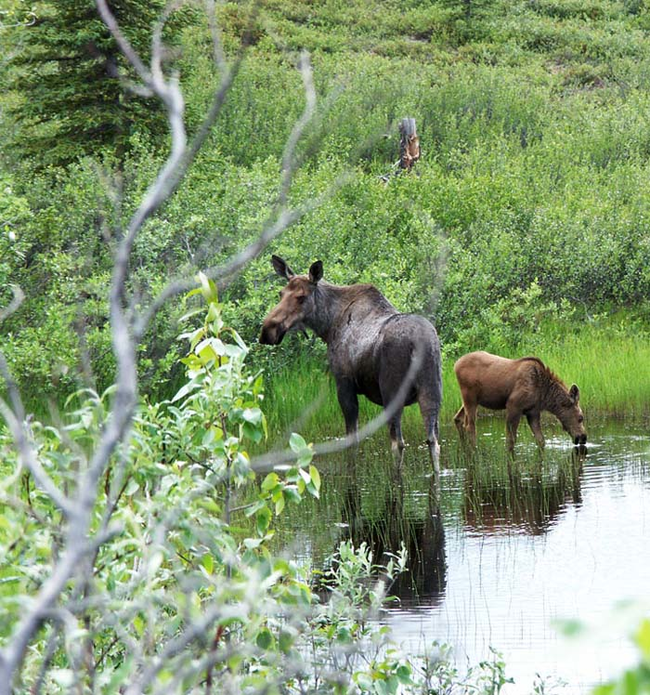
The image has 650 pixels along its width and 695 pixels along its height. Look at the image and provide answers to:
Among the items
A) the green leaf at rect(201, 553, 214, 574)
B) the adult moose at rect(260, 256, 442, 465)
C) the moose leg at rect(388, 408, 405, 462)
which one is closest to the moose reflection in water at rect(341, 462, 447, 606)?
the moose leg at rect(388, 408, 405, 462)

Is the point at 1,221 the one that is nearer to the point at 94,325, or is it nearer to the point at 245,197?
the point at 94,325

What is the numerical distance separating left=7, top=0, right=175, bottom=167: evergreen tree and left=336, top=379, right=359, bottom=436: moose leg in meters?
7.58

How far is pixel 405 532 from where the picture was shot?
8.69 meters

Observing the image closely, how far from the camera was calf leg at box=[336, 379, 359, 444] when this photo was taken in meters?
11.1

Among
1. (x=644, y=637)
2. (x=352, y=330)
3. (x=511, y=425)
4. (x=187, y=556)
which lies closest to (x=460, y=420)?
(x=511, y=425)

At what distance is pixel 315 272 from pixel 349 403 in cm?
120

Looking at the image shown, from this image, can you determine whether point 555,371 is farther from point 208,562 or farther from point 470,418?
point 208,562

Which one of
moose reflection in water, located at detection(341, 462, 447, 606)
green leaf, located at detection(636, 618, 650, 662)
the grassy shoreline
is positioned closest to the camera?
green leaf, located at detection(636, 618, 650, 662)

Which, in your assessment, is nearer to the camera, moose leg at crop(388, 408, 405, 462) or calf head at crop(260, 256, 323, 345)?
moose leg at crop(388, 408, 405, 462)

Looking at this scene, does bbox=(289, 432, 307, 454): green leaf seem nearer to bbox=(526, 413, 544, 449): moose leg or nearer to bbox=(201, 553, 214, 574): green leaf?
bbox=(201, 553, 214, 574): green leaf

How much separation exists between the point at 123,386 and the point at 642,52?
40209 mm

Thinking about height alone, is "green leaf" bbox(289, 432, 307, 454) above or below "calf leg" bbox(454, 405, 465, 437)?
above

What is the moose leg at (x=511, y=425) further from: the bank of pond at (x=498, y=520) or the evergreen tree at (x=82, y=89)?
the evergreen tree at (x=82, y=89)

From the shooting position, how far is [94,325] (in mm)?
13859
